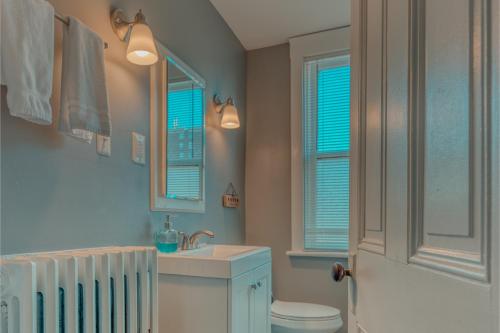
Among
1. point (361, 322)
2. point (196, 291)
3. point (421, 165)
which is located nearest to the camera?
point (421, 165)

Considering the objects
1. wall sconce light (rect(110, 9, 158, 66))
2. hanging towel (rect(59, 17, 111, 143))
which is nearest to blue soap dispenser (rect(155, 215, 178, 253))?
hanging towel (rect(59, 17, 111, 143))

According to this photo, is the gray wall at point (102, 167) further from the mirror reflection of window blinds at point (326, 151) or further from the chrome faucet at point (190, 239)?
the mirror reflection of window blinds at point (326, 151)

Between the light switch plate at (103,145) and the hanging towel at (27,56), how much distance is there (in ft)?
1.22

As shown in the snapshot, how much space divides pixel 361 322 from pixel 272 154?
1972 mm

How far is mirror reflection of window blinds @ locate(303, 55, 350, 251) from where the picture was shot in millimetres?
2551

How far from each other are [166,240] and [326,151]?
4.77 feet

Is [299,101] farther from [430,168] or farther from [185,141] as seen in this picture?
[430,168]

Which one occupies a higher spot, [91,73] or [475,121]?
[91,73]

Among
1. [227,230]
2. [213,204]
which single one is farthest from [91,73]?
[227,230]

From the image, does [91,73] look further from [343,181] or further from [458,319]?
[343,181]

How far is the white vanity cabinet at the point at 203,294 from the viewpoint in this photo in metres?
1.37

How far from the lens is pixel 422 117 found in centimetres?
55

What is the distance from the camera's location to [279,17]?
2.46 m

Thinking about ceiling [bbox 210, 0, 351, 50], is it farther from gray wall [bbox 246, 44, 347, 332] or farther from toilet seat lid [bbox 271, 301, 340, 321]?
toilet seat lid [bbox 271, 301, 340, 321]
